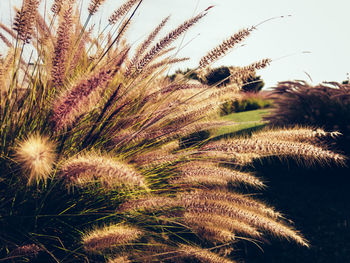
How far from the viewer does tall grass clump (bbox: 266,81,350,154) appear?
9.48 feet

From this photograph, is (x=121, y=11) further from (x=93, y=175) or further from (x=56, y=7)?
(x=93, y=175)

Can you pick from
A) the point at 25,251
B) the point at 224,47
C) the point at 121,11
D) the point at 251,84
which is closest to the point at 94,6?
the point at 121,11

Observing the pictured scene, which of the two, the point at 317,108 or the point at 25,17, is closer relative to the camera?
the point at 25,17

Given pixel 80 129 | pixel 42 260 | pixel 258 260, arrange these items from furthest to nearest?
pixel 258 260 → pixel 80 129 → pixel 42 260

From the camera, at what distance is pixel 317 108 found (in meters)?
3.05

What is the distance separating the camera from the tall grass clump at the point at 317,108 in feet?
9.48

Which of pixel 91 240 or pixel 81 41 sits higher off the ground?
pixel 81 41

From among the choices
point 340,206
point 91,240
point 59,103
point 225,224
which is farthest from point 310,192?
point 59,103

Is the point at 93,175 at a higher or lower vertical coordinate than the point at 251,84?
lower

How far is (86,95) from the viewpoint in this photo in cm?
96

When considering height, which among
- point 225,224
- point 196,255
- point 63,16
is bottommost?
point 196,255

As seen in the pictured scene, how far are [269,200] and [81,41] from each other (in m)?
2.19

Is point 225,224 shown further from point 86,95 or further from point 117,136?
point 86,95

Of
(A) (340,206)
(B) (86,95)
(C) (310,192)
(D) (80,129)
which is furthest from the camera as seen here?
(C) (310,192)
